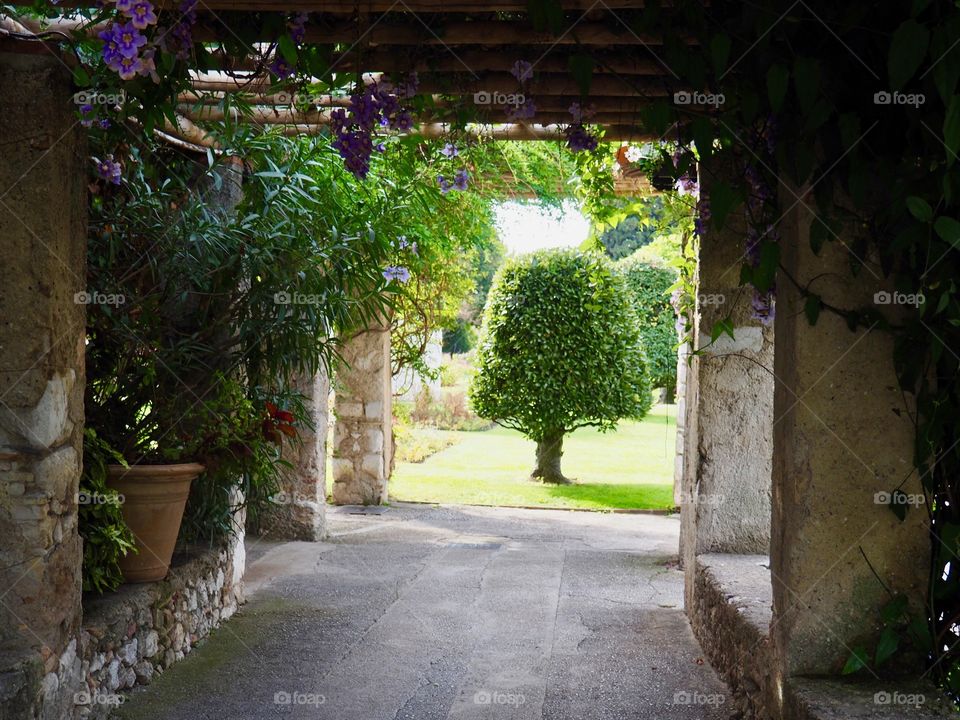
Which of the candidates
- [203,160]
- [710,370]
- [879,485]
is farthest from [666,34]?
[203,160]

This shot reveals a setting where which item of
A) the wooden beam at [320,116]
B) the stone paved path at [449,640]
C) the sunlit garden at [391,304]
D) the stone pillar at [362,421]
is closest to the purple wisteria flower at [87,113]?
the sunlit garden at [391,304]

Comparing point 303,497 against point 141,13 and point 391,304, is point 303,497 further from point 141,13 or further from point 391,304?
point 141,13

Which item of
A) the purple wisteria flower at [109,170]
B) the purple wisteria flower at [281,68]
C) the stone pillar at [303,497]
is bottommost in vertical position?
the stone pillar at [303,497]

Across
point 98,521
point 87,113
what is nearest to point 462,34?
point 87,113

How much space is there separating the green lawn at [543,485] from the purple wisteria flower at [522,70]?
669cm

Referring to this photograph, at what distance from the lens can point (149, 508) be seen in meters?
3.89

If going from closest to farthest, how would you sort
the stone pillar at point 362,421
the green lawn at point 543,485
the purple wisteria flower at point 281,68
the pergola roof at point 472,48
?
the pergola roof at point 472,48 < the purple wisteria flower at point 281,68 < the stone pillar at point 362,421 < the green lawn at point 543,485

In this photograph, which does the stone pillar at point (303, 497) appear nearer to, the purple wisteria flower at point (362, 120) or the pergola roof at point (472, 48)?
the pergola roof at point (472, 48)

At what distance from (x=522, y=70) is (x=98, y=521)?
7.75 feet

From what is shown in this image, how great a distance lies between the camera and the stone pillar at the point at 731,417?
4.58 m

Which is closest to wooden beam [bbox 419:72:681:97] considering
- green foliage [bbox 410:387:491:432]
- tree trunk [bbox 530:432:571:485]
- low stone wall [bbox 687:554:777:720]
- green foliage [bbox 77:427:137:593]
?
green foliage [bbox 77:427:137:593]

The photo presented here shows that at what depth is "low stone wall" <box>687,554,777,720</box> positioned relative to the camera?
3.21 m

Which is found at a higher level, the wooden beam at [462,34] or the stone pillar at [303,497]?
the wooden beam at [462,34]

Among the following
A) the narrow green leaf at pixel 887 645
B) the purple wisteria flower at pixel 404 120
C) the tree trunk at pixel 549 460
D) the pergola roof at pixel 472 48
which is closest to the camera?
the narrow green leaf at pixel 887 645
